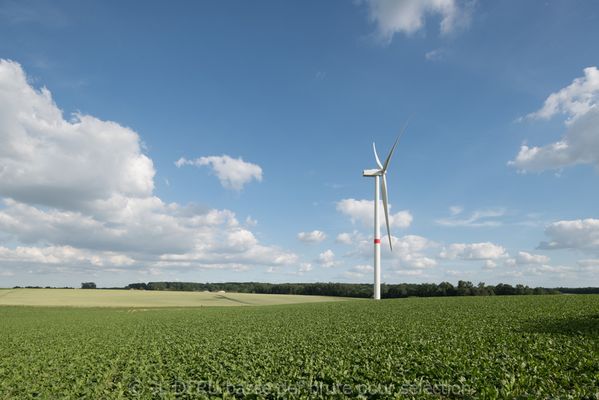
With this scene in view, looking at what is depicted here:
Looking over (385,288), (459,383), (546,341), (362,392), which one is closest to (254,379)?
(362,392)

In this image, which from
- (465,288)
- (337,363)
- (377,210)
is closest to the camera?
(337,363)

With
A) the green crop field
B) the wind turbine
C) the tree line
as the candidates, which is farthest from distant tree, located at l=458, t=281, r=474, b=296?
the green crop field

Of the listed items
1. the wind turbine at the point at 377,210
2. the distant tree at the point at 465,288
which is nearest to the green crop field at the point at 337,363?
the wind turbine at the point at 377,210

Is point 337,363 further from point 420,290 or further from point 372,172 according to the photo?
point 420,290

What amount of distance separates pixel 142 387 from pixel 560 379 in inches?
661

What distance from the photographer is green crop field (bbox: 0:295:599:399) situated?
14.9 metres

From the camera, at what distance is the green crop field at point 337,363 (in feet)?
48.8

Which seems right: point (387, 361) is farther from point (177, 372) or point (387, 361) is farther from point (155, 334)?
point (155, 334)

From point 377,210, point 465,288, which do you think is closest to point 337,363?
point 377,210

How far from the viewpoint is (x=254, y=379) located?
17406mm

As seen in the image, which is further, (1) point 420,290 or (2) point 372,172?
(1) point 420,290

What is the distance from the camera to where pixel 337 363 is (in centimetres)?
1916

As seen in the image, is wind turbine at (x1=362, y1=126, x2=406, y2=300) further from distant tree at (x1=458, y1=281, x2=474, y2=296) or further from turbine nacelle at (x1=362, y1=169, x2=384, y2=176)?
distant tree at (x1=458, y1=281, x2=474, y2=296)

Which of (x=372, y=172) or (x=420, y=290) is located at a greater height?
(x=372, y=172)
